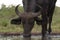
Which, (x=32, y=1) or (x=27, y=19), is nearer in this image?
(x=27, y=19)

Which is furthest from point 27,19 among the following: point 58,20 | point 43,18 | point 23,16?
point 58,20

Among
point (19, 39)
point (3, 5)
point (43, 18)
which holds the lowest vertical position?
point (19, 39)

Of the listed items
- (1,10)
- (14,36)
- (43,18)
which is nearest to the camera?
(43,18)

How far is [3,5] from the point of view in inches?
926

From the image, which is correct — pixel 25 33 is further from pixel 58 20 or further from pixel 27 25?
pixel 58 20

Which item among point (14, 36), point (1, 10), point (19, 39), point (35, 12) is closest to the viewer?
point (35, 12)

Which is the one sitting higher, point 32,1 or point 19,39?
point 32,1

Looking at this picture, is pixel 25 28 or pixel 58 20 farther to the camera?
pixel 58 20

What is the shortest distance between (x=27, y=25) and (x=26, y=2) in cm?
73

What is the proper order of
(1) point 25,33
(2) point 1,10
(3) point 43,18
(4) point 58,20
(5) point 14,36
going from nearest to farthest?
(1) point 25,33
(3) point 43,18
(5) point 14,36
(4) point 58,20
(2) point 1,10

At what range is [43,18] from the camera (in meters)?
9.23

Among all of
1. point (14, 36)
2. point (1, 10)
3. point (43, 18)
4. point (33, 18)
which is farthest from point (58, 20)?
point (33, 18)

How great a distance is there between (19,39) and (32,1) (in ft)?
10.2

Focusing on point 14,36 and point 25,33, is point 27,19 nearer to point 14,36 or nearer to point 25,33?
point 25,33
